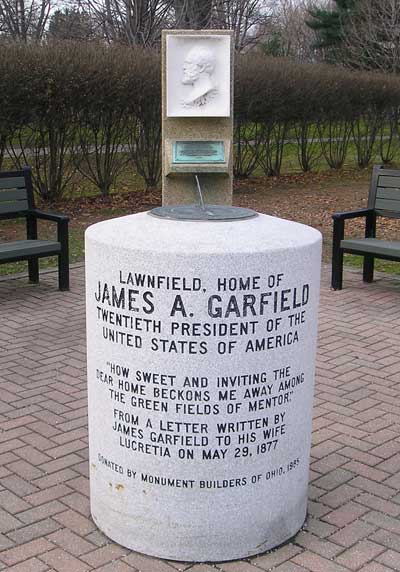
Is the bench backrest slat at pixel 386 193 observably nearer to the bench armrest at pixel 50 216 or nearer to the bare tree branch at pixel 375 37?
the bench armrest at pixel 50 216

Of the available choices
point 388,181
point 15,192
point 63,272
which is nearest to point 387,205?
point 388,181

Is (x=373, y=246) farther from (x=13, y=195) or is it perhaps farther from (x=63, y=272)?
(x=13, y=195)

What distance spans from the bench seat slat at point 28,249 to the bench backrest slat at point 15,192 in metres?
0.41

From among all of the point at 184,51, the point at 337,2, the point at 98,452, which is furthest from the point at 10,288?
the point at 337,2

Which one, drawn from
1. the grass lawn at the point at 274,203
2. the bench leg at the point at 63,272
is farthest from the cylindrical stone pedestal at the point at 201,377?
the grass lawn at the point at 274,203

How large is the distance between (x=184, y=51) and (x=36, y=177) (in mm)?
3994

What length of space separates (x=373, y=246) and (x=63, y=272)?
2.83 meters

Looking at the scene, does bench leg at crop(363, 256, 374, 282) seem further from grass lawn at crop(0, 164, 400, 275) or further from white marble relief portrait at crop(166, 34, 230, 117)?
white marble relief portrait at crop(166, 34, 230, 117)

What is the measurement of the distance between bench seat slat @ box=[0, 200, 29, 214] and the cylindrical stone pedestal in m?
4.51

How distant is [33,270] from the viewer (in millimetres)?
7727

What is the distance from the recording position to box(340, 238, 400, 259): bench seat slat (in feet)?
23.5

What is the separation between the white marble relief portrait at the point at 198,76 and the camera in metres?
8.68

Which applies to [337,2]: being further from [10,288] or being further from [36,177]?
[10,288]

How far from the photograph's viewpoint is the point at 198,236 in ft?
10.0
